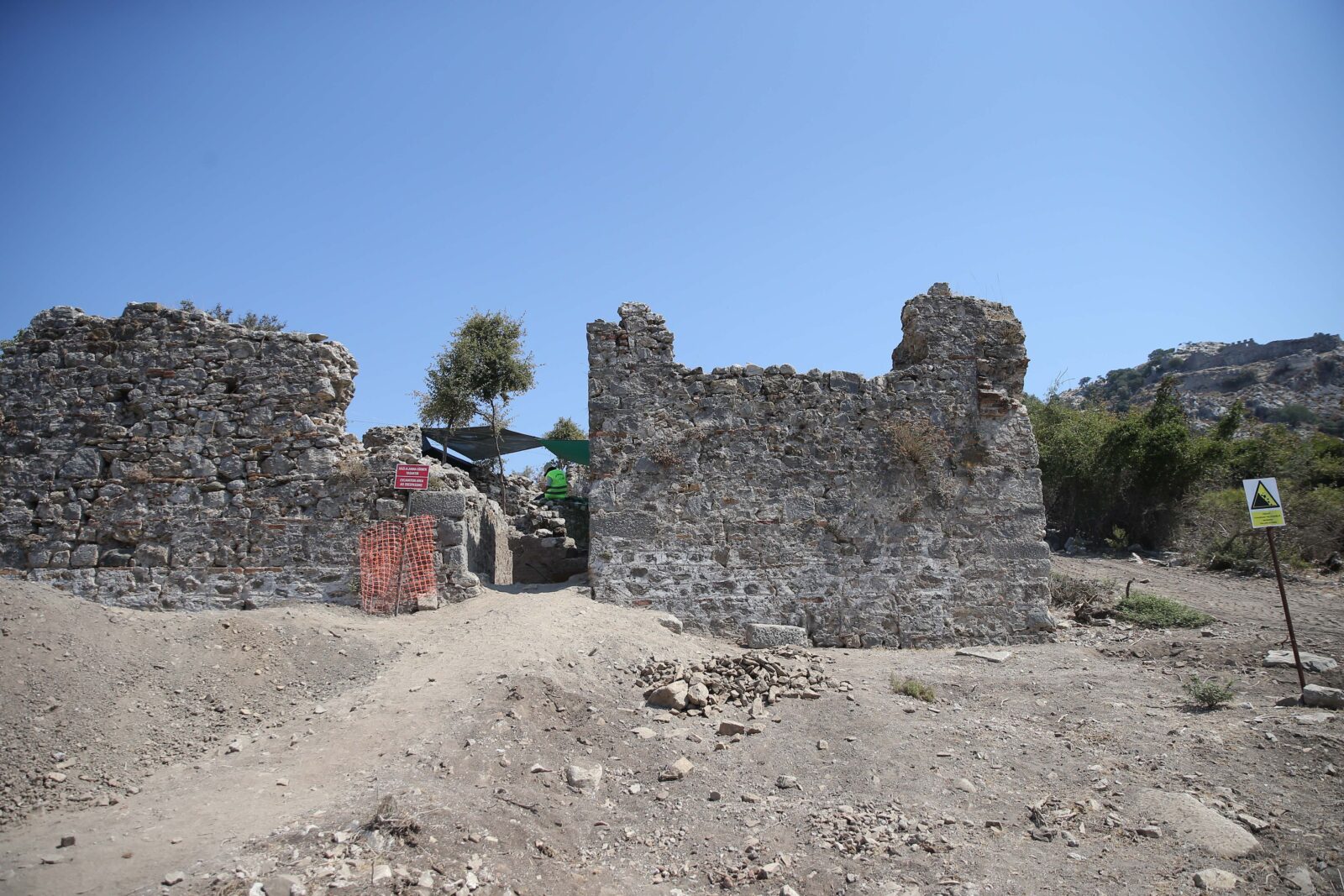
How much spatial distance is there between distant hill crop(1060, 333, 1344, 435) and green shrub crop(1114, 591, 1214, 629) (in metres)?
24.1

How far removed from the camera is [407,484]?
8391 millimetres

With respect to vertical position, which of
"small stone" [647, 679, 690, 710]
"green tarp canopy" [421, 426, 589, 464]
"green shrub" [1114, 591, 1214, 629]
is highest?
"green tarp canopy" [421, 426, 589, 464]

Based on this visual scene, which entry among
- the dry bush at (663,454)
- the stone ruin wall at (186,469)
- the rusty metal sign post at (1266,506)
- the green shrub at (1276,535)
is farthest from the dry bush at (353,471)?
the green shrub at (1276,535)

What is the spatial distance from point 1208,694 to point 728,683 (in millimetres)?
4195

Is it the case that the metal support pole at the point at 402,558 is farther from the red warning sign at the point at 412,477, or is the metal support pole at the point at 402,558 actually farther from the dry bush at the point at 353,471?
the dry bush at the point at 353,471

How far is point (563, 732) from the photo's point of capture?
6.00 metres

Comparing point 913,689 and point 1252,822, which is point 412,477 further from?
point 1252,822

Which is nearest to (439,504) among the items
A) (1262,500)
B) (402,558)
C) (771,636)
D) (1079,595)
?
(402,558)

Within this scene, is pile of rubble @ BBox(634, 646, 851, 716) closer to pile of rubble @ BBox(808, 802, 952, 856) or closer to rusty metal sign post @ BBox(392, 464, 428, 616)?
pile of rubble @ BBox(808, 802, 952, 856)

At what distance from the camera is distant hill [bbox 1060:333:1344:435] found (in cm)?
3594

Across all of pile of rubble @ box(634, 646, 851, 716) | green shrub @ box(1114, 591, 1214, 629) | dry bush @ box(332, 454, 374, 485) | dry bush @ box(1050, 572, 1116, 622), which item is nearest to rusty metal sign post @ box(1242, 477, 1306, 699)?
green shrub @ box(1114, 591, 1214, 629)

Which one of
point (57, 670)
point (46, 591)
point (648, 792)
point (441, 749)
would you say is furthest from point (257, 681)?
point (648, 792)

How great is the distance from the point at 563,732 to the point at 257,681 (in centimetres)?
280

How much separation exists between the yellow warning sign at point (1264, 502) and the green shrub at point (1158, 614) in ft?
8.82
